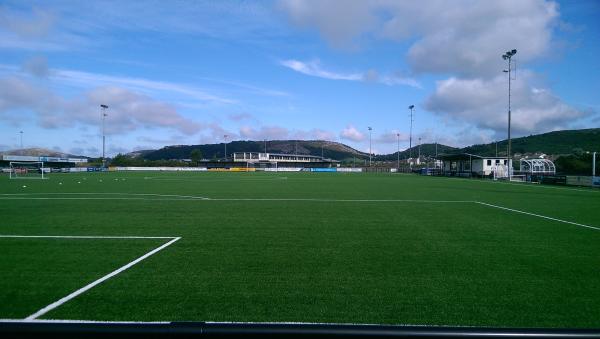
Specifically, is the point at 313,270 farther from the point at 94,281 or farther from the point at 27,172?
the point at 27,172

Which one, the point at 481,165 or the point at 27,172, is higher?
the point at 481,165

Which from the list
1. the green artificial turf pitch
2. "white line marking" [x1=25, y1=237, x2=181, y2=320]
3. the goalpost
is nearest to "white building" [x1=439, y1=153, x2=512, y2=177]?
the green artificial turf pitch

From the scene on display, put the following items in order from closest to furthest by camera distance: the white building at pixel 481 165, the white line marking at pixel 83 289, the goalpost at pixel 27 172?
the white line marking at pixel 83 289 → the goalpost at pixel 27 172 → the white building at pixel 481 165

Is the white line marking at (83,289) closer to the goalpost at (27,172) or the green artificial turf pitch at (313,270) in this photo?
the green artificial turf pitch at (313,270)

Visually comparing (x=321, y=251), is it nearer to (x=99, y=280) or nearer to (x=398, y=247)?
(x=398, y=247)

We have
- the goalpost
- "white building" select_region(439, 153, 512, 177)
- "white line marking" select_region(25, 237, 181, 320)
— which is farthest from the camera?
"white building" select_region(439, 153, 512, 177)

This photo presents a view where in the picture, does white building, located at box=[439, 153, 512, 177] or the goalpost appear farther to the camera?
white building, located at box=[439, 153, 512, 177]

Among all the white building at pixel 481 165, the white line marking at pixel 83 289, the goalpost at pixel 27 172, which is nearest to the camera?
the white line marking at pixel 83 289

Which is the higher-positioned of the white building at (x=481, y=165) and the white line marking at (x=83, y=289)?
the white building at (x=481, y=165)

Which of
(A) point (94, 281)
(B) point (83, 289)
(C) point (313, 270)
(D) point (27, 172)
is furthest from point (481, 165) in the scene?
(D) point (27, 172)

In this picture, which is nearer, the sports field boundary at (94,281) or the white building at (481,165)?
the sports field boundary at (94,281)

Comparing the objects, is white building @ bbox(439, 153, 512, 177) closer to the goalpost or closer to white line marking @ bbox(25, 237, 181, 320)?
white line marking @ bbox(25, 237, 181, 320)

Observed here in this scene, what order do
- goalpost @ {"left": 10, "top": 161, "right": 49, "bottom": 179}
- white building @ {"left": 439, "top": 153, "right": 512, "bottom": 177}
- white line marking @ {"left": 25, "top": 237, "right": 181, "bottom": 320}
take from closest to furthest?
white line marking @ {"left": 25, "top": 237, "right": 181, "bottom": 320} → goalpost @ {"left": 10, "top": 161, "right": 49, "bottom": 179} → white building @ {"left": 439, "top": 153, "right": 512, "bottom": 177}

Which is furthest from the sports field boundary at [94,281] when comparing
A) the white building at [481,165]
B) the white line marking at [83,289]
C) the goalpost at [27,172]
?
the white building at [481,165]
